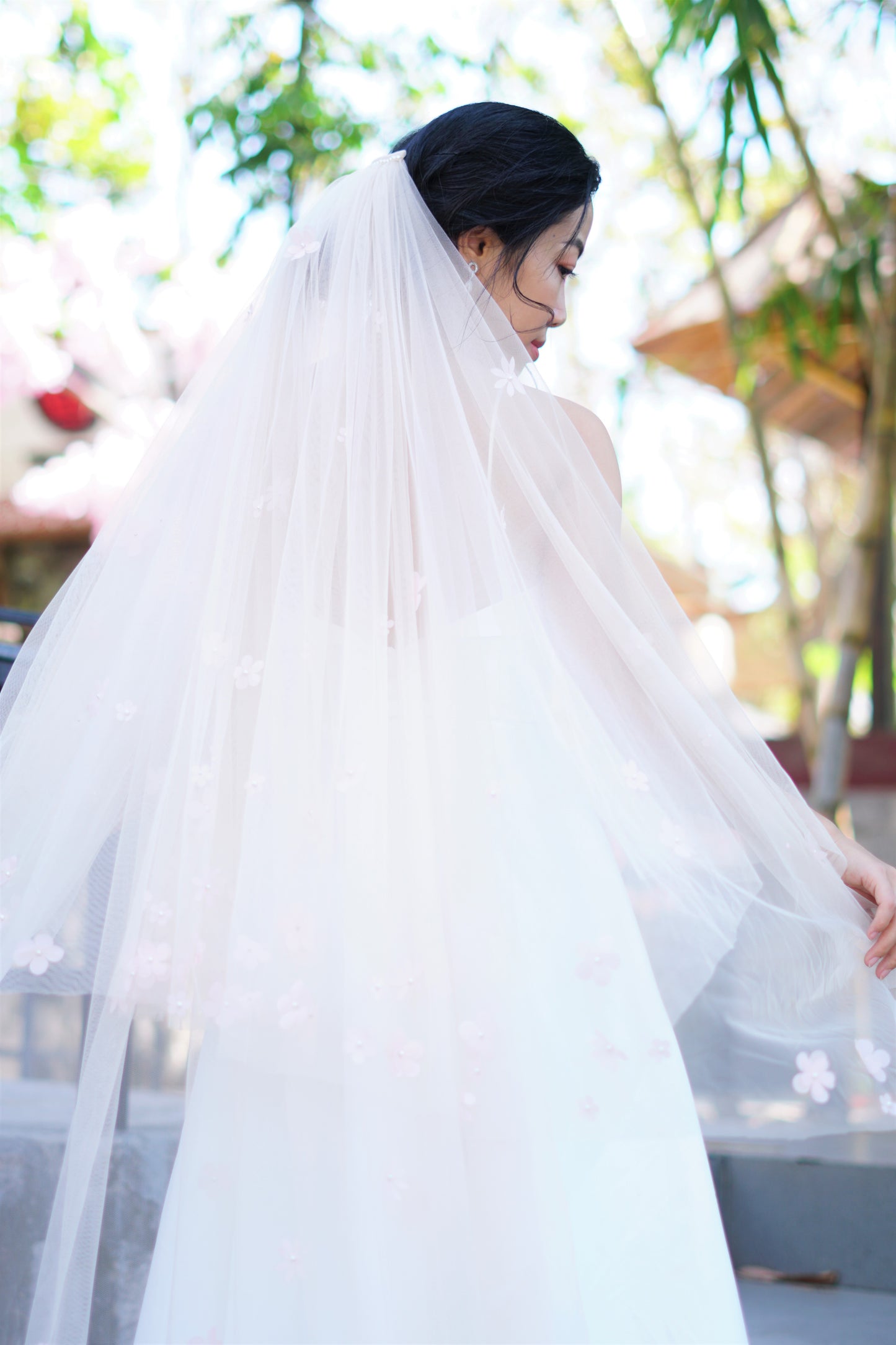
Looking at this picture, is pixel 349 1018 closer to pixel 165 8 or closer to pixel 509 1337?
pixel 509 1337

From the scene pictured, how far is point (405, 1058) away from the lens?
3.94ft

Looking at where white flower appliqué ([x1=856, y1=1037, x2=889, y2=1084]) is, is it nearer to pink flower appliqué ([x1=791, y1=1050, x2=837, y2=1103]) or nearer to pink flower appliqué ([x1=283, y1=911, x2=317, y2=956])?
pink flower appliqué ([x1=791, y1=1050, x2=837, y2=1103])

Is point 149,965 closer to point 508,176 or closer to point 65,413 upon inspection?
point 508,176

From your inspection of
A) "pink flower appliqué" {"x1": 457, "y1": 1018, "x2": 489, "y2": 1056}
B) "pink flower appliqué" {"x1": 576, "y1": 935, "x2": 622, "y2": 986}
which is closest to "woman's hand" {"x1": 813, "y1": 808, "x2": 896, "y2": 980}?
"pink flower appliqué" {"x1": 576, "y1": 935, "x2": 622, "y2": 986}

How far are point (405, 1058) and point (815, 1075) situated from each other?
1.66ft

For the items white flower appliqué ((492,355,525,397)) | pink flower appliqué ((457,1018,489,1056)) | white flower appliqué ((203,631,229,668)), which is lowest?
pink flower appliqué ((457,1018,489,1056))

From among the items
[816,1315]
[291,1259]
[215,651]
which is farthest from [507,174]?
[816,1315]

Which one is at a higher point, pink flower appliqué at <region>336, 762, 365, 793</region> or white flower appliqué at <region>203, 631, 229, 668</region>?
white flower appliqué at <region>203, 631, 229, 668</region>

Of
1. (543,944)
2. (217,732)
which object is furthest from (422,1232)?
(217,732)

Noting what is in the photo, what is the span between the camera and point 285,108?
3.94 m

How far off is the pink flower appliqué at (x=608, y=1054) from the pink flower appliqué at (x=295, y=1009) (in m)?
0.29

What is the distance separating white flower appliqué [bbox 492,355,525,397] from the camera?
1459mm

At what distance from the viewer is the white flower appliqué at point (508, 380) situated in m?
1.46

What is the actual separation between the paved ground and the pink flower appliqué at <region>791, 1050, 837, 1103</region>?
2.51 ft
